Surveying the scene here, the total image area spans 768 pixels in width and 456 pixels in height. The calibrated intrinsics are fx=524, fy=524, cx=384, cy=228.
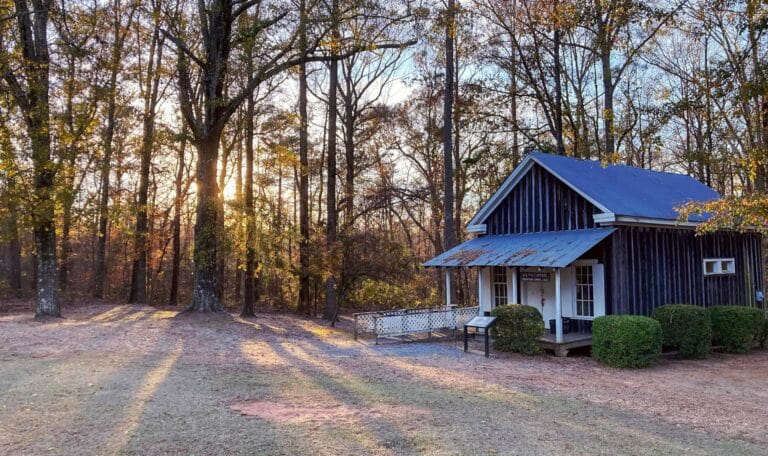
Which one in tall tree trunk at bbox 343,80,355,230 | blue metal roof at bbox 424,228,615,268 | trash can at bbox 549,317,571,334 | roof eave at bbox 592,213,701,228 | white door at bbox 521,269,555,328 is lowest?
trash can at bbox 549,317,571,334

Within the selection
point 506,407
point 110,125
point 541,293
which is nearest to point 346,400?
point 506,407

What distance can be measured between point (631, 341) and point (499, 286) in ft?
18.1

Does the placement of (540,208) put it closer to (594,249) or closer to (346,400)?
(594,249)

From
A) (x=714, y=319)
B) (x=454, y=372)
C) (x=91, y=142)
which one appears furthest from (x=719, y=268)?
(x=91, y=142)

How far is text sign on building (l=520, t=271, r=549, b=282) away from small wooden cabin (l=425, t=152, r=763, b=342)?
36 millimetres

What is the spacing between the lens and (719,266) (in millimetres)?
15680

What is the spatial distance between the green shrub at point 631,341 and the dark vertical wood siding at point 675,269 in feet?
5.13

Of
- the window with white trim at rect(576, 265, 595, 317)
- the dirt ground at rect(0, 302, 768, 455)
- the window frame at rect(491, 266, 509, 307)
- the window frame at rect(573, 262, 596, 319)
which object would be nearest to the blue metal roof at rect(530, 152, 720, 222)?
the window frame at rect(573, 262, 596, 319)

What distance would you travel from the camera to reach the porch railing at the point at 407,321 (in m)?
14.8

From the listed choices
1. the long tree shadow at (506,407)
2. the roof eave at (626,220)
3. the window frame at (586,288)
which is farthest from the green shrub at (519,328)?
the roof eave at (626,220)

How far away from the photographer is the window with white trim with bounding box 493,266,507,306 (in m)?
16.2

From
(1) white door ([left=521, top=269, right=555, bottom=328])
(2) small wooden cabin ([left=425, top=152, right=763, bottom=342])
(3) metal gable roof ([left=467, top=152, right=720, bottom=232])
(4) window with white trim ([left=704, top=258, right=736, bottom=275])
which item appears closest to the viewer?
(2) small wooden cabin ([left=425, top=152, right=763, bottom=342])

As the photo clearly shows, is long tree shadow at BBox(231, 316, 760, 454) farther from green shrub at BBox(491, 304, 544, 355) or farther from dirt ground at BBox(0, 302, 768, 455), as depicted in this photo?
green shrub at BBox(491, 304, 544, 355)

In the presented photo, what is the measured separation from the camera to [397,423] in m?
6.49
